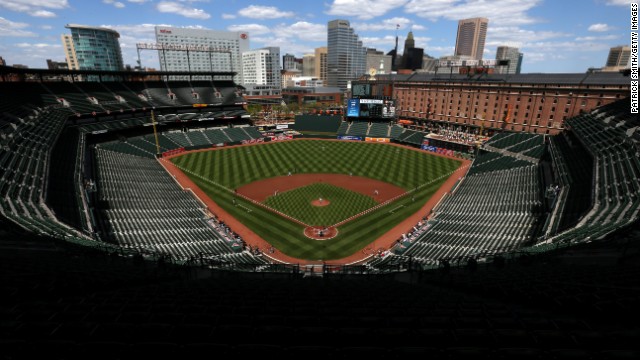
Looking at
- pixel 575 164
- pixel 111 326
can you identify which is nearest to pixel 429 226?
pixel 575 164

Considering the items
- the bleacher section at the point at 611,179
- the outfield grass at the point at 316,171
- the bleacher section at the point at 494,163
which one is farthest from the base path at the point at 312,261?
the bleacher section at the point at 611,179

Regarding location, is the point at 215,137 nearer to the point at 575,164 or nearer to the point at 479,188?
the point at 479,188

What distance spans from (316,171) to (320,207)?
704 inches

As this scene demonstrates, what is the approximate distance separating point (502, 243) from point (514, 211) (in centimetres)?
958

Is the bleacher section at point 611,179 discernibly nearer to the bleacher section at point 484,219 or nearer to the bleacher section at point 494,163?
the bleacher section at point 484,219

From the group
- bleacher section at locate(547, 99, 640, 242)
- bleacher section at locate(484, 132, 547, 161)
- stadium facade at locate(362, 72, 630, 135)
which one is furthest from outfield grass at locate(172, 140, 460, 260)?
stadium facade at locate(362, 72, 630, 135)

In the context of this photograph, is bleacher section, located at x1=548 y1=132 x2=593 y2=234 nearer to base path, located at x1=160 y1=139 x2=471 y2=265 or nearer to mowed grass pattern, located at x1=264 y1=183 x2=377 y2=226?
base path, located at x1=160 y1=139 x2=471 y2=265

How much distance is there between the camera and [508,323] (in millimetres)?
6047

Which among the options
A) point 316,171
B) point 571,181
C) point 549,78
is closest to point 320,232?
point 316,171

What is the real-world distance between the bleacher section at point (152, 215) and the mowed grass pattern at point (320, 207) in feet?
34.8

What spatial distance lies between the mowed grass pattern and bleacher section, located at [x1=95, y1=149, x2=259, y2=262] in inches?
417

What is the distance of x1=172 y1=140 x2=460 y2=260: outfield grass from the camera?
3616 cm

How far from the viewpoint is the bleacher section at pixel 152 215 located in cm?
2908

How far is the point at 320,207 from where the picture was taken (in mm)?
44594
